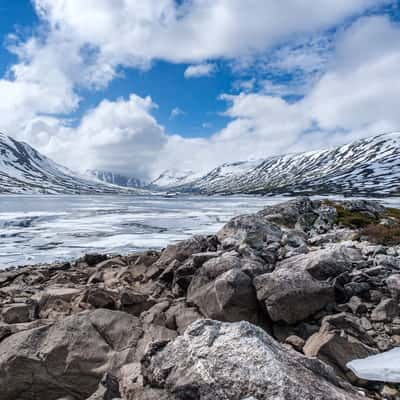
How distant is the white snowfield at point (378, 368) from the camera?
250 inches

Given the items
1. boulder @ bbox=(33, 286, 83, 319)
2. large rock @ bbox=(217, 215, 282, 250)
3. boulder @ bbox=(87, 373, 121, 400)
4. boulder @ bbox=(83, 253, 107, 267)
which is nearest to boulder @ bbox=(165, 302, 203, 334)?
boulder @ bbox=(33, 286, 83, 319)

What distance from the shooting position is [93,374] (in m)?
6.98

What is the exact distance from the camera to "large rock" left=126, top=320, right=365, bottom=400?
4422mm

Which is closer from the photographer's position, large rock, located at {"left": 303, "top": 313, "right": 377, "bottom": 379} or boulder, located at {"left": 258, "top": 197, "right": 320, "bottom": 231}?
large rock, located at {"left": 303, "top": 313, "right": 377, "bottom": 379}

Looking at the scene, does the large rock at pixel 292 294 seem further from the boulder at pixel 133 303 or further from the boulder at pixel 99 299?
the boulder at pixel 99 299

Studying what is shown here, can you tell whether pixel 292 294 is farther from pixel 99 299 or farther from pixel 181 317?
pixel 99 299

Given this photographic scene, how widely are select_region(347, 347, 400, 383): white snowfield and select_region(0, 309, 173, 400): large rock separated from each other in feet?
14.5

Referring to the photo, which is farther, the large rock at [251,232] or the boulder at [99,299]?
the large rock at [251,232]

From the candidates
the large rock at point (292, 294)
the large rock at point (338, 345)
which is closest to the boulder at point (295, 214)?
the large rock at point (292, 294)

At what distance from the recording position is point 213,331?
5.49m

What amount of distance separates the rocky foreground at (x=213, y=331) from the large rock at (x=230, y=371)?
0.05ft

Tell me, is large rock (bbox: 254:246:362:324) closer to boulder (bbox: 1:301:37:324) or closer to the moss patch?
boulder (bbox: 1:301:37:324)

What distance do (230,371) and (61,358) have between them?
4.06 m

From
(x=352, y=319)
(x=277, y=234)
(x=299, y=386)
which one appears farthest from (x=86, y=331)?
(x=277, y=234)
